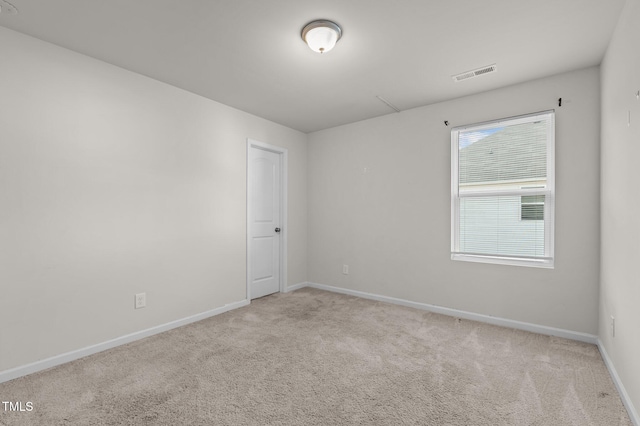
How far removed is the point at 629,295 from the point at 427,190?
2.09 m

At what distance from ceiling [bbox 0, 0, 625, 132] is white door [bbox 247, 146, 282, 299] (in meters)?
1.18

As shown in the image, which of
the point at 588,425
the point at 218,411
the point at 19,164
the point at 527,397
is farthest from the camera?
the point at 19,164

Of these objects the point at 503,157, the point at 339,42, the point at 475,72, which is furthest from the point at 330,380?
the point at 475,72

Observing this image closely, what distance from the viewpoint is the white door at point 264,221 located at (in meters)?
4.14

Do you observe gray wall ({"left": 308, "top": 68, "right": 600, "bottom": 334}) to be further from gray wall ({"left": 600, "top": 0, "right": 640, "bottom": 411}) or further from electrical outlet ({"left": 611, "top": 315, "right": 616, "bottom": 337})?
electrical outlet ({"left": 611, "top": 315, "right": 616, "bottom": 337})

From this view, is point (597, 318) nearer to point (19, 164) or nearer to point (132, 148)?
point (132, 148)

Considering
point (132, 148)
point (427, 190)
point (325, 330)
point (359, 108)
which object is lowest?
point (325, 330)

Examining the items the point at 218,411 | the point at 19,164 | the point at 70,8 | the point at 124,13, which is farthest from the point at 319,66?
the point at 218,411

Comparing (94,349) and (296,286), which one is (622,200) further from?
(94,349)

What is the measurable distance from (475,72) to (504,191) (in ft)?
4.06

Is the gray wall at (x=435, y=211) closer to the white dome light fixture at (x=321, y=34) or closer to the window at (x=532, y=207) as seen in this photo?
the window at (x=532, y=207)

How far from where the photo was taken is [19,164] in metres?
2.21

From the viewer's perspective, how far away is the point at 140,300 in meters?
2.87

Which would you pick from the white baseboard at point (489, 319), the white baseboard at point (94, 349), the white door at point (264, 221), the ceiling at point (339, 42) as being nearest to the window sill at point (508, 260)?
the white baseboard at point (489, 319)
